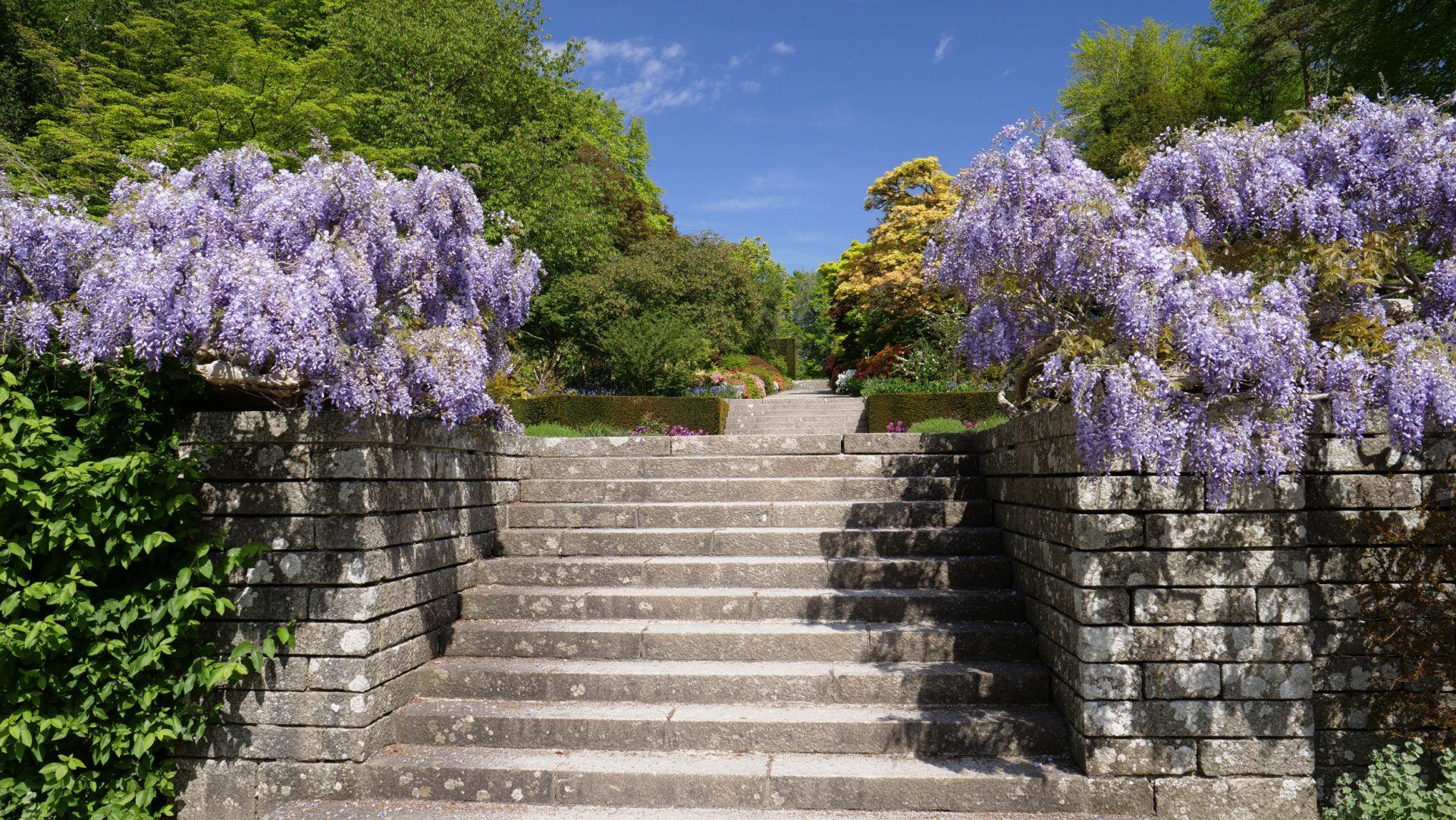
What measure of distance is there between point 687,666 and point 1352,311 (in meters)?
3.54

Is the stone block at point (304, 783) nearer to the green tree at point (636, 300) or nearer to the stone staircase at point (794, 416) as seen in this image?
the stone staircase at point (794, 416)

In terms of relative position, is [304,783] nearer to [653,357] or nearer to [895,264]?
[653,357]

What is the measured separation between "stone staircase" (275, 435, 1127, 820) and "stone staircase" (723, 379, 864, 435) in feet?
20.8

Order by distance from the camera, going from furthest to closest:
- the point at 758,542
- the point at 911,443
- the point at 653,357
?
the point at 653,357 < the point at 911,443 < the point at 758,542

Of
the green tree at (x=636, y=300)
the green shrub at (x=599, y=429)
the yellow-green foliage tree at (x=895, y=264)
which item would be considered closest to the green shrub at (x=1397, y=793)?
the green shrub at (x=599, y=429)

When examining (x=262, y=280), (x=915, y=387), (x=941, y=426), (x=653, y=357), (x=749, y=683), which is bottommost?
(x=749, y=683)

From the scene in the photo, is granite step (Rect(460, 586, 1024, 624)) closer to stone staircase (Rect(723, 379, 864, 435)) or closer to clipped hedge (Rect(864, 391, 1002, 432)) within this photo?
clipped hedge (Rect(864, 391, 1002, 432))

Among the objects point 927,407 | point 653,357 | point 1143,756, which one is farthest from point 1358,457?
point 653,357

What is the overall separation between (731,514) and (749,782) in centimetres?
214

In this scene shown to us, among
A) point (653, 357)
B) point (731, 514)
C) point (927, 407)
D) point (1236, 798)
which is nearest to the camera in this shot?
point (1236, 798)

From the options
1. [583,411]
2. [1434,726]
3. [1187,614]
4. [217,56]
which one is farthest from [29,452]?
[217,56]

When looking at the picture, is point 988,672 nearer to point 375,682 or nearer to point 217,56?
point 375,682

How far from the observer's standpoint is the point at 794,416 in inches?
509

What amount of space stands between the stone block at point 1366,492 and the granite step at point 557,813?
1637 mm
